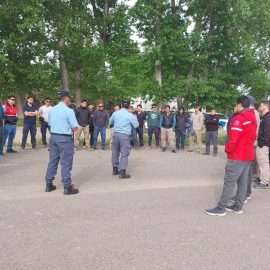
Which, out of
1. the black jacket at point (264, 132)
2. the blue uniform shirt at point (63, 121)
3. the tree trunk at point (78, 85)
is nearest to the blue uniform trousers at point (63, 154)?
the blue uniform shirt at point (63, 121)

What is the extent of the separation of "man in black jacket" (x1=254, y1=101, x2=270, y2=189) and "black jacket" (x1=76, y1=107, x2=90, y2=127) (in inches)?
283

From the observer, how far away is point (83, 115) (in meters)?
14.2

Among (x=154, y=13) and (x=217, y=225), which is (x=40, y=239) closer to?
(x=217, y=225)

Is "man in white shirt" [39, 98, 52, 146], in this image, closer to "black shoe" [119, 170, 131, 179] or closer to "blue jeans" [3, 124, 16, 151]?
"blue jeans" [3, 124, 16, 151]

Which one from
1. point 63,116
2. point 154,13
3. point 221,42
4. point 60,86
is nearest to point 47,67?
point 60,86

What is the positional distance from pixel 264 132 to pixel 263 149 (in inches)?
14.7

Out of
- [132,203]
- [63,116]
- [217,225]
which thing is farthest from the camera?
[63,116]

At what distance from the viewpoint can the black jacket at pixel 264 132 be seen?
8.04 m

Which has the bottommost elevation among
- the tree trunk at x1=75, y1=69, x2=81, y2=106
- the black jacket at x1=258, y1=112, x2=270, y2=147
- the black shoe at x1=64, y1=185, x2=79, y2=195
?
the black shoe at x1=64, y1=185, x2=79, y2=195

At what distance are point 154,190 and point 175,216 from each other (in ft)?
5.80

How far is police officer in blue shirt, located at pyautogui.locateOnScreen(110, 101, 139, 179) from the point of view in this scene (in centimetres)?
897

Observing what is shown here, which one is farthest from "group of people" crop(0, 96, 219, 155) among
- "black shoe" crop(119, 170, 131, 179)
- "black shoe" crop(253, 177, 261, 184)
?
"black shoe" crop(253, 177, 261, 184)

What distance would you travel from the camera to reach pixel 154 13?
2605cm

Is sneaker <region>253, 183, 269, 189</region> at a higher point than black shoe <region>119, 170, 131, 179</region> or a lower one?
lower
